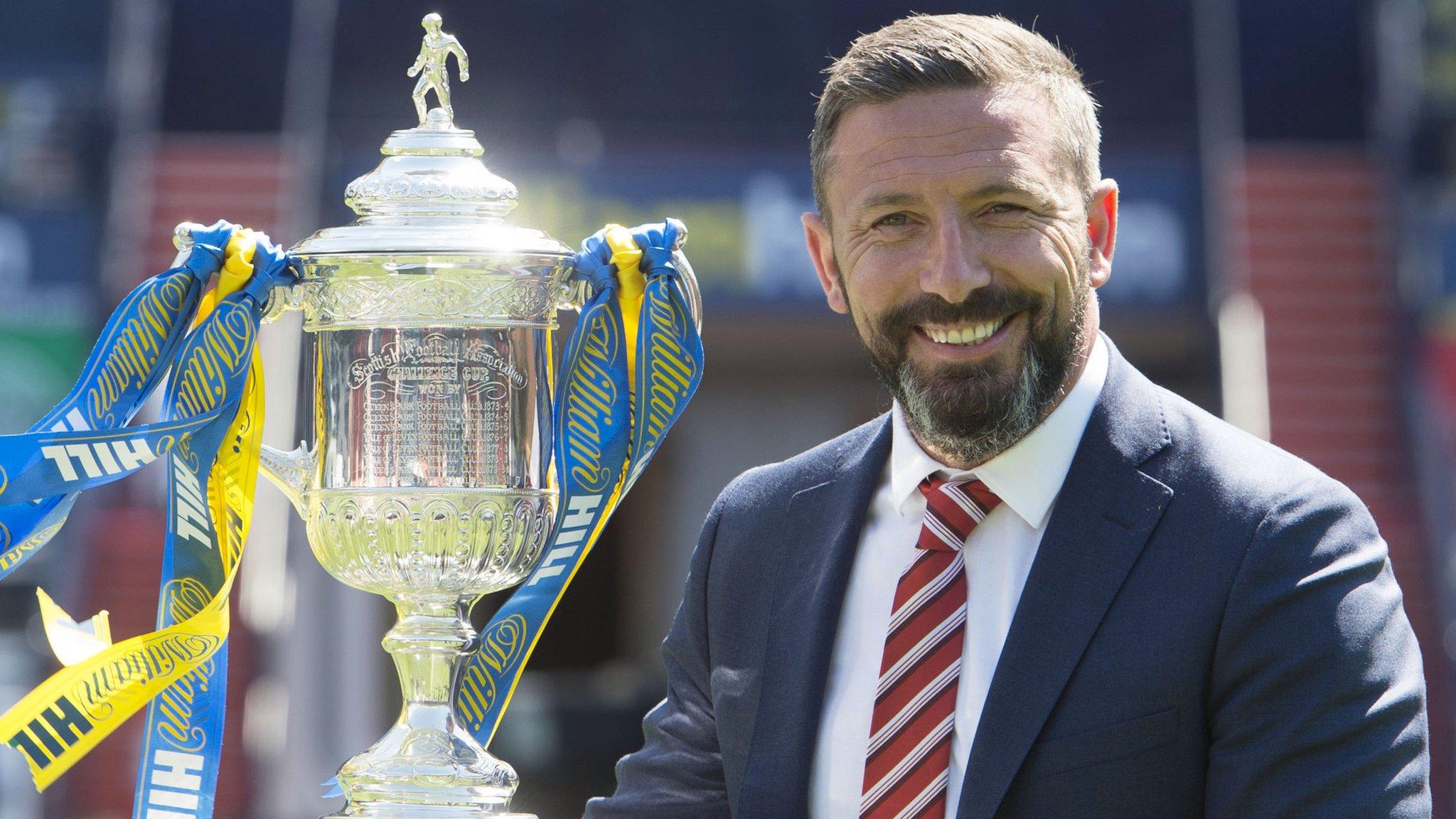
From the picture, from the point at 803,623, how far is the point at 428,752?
39cm

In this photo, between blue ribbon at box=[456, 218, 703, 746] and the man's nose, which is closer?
the man's nose

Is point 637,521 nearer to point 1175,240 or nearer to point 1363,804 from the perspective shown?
point 1175,240

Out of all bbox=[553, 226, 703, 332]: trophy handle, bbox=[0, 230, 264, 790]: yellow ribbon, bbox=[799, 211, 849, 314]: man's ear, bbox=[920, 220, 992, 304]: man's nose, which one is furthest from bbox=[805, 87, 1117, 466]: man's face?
bbox=[0, 230, 264, 790]: yellow ribbon

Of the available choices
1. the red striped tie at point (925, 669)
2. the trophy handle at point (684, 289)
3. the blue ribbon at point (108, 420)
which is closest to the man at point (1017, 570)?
the red striped tie at point (925, 669)

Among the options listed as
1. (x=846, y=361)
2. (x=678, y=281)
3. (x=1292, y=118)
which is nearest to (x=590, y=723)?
(x=846, y=361)

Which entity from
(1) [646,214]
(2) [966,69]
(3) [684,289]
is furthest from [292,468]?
(1) [646,214]

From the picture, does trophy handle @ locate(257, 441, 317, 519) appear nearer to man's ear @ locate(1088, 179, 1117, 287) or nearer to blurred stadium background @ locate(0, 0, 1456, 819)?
man's ear @ locate(1088, 179, 1117, 287)

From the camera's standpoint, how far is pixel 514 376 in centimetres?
182

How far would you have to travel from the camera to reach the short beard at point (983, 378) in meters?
1.72

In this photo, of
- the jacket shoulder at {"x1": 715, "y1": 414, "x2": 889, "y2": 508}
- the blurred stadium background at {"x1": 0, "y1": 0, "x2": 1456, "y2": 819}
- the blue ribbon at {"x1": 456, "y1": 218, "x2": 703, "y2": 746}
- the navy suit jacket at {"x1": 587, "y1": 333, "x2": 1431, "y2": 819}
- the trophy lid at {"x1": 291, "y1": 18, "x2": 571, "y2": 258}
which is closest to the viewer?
the navy suit jacket at {"x1": 587, "y1": 333, "x2": 1431, "y2": 819}

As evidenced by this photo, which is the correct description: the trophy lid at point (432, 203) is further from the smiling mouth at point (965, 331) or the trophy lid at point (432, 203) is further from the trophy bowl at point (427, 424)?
the smiling mouth at point (965, 331)

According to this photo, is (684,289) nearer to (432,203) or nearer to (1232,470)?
(432,203)

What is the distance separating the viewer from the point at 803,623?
1869 millimetres

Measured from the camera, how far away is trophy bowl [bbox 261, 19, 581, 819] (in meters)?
1.77
